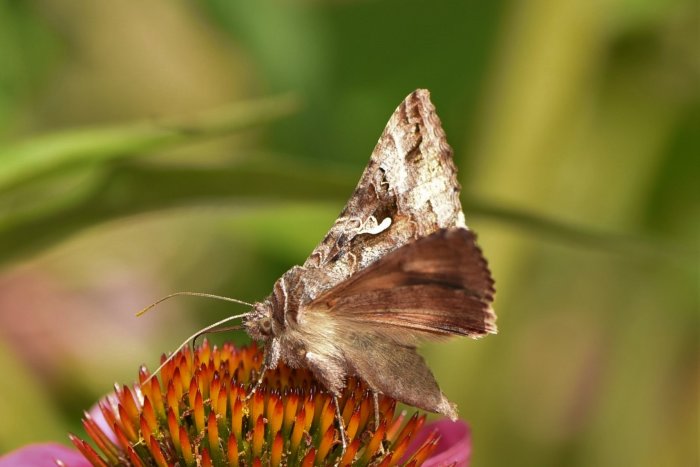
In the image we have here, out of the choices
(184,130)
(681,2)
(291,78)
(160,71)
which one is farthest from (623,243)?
(160,71)

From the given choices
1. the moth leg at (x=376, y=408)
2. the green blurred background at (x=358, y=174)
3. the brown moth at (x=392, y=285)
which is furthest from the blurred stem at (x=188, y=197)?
the moth leg at (x=376, y=408)

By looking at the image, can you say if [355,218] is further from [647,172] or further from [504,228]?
[647,172]

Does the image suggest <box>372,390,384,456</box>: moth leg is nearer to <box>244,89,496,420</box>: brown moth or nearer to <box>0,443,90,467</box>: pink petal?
<box>244,89,496,420</box>: brown moth

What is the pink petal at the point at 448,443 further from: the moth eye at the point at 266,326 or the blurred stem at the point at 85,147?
the blurred stem at the point at 85,147

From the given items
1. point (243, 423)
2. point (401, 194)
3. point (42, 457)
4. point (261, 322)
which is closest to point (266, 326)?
point (261, 322)

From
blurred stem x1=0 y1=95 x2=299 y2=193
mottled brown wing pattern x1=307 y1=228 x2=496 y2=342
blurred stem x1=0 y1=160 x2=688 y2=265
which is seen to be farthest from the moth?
blurred stem x1=0 y1=95 x2=299 y2=193

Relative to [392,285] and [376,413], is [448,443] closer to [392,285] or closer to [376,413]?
[376,413]
